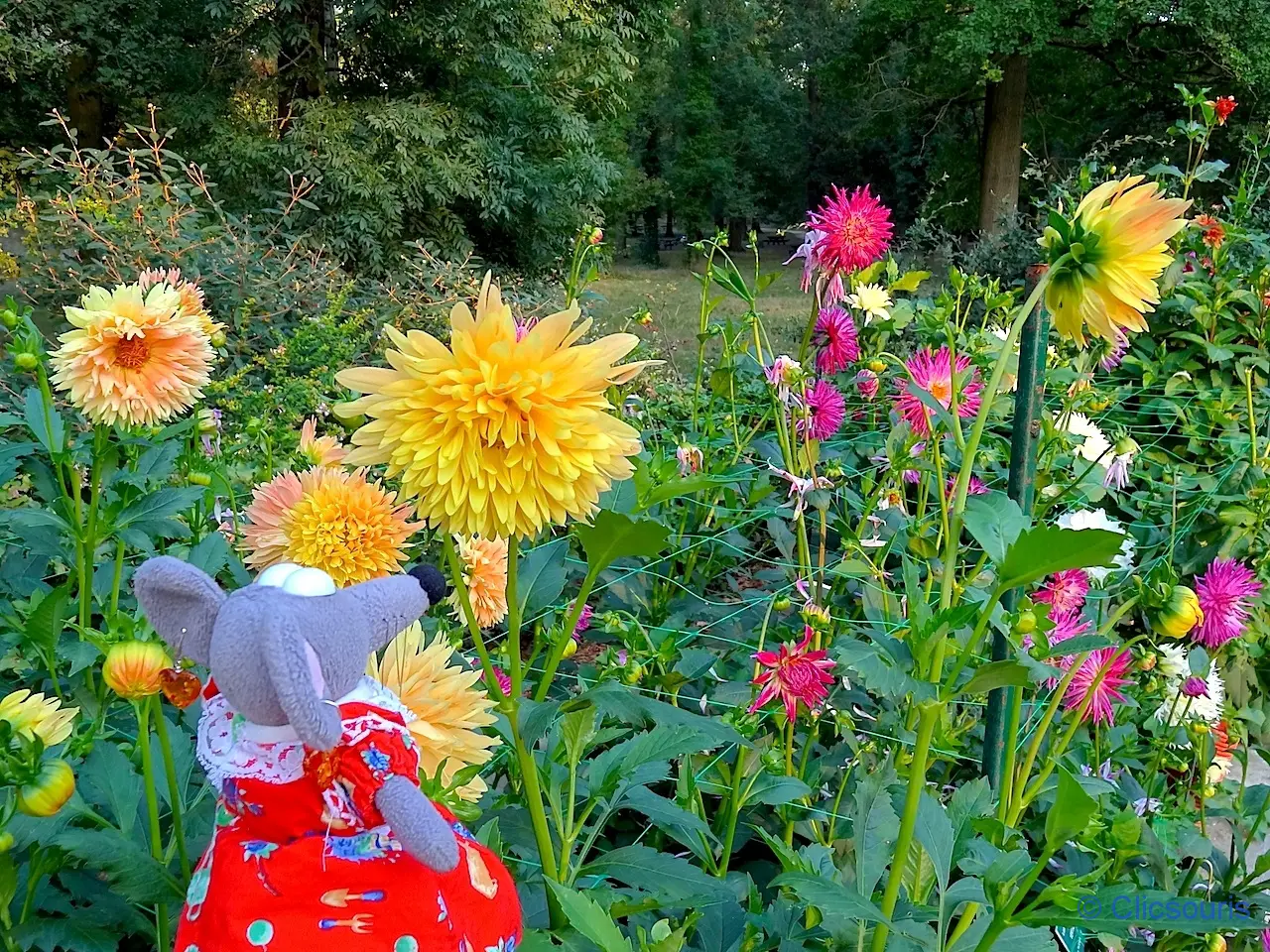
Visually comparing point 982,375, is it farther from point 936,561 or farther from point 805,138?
point 805,138

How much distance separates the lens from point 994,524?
639 mm

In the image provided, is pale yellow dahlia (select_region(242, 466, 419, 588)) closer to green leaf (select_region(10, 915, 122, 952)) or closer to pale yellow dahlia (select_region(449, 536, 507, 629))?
pale yellow dahlia (select_region(449, 536, 507, 629))

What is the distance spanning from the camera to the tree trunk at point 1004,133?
8922 millimetres

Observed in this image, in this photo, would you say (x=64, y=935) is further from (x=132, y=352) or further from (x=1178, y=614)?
(x=1178, y=614)

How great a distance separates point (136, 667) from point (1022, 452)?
0.79m

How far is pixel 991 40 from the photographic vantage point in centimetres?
805

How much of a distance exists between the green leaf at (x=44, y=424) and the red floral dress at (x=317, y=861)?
0.49 meters

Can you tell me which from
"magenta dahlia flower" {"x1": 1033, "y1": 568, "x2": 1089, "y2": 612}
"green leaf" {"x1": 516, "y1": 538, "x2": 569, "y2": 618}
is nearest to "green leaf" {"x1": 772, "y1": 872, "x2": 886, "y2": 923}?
"green leaf" {"x1": 516, "y1": 538, "x2": 569, "y2": 618}

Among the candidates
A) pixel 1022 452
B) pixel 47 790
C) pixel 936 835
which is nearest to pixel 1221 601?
pixel 1022 452

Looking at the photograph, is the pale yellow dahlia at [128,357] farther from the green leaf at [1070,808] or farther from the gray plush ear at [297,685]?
the green leaf at [1070,808]

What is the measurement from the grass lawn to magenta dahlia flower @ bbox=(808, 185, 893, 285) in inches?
78.4

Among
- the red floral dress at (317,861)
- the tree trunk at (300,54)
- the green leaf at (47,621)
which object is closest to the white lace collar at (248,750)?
the red floral dress at (317,861)

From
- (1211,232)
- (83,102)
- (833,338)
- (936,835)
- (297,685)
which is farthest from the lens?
(83,102)

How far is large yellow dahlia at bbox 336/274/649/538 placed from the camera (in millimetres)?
524
